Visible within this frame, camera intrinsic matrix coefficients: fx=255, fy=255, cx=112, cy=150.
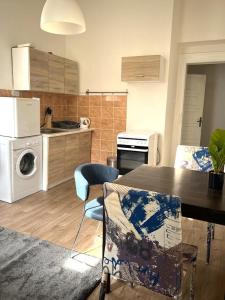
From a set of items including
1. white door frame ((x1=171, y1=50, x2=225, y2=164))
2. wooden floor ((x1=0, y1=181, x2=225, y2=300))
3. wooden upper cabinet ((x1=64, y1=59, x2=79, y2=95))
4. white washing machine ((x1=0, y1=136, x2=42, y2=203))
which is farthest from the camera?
wooden upper cabinet ((x1=64, y1=59, x2=79, y2=95))

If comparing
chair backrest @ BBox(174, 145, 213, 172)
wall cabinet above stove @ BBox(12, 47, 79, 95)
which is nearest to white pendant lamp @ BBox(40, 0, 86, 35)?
chair backrest @ BBox(174, 145, 213, 172)

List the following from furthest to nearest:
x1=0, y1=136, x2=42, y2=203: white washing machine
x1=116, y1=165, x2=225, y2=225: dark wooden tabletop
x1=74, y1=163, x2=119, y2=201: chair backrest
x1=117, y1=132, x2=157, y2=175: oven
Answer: x1=117, y1=132, x2=157, y2=175: oven < x1=0, y1=136, x2=42, y2=203: white washing machine < x1=74, y1=163, x2=119, y2=201: chair backrest < x1=116, y1=165, x2=225, y2=225: dark wooden tabletop

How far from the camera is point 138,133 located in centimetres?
397

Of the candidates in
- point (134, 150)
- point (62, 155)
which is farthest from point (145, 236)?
point (62, 155)

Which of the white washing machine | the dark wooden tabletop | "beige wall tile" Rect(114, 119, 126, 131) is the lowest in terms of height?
the white washing machine

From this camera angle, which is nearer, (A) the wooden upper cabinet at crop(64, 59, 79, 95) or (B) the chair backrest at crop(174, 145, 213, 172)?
(B) the chair backrest at crop(174, 145, 213, 172)

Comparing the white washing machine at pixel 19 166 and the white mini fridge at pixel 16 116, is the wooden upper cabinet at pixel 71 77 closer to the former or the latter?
the white mini fridge at pixel 16 116

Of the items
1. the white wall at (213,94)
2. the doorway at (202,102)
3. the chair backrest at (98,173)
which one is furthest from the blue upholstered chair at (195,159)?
the white wall at (213,94)

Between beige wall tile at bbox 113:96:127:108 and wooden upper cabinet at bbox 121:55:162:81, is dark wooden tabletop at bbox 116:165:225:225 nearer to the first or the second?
wooden upper cabinet at bbox 121:55:162:81

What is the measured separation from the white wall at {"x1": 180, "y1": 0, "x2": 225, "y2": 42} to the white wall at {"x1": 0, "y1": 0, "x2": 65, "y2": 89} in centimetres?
→ 232

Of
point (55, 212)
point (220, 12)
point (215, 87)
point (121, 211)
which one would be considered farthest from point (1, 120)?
point (215, 87)

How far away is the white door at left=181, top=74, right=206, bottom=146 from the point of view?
543cm

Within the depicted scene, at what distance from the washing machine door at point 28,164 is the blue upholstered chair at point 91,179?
1337 millimetres

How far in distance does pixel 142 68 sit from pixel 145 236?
3.18 metres
